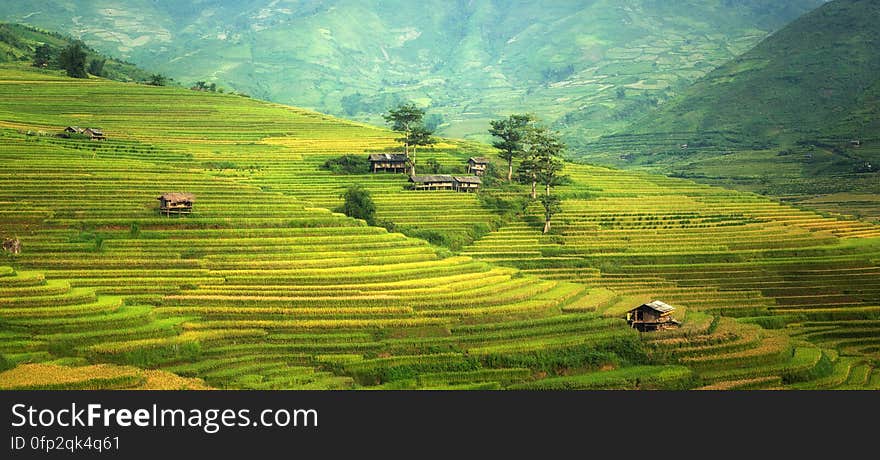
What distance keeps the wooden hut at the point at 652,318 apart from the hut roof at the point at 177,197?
24.4 m

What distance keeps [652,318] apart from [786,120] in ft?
355

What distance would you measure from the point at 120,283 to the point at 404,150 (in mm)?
42600

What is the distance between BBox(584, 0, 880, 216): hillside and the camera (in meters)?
108

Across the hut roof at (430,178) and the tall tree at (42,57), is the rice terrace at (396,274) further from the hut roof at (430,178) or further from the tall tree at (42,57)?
the tall tree at (42,57)

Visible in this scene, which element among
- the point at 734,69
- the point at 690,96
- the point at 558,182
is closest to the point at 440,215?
the point at 558,182

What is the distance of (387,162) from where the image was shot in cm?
7488

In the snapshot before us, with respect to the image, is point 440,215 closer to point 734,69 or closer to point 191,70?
point 734,69

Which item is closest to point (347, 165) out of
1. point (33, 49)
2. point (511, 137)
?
point (511, 137)

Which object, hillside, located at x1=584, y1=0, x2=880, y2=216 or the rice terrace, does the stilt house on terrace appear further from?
hillside, located at x1=584, y1=0, x2=880, y2=216

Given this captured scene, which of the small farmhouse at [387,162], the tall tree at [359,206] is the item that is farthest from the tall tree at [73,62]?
the tall tree at [359,206]

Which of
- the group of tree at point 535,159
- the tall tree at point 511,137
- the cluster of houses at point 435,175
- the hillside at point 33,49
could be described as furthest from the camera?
the hillside at point 33,49

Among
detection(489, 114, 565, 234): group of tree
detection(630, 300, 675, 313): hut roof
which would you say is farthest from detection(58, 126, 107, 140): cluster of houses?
detection(630, 300, 675, 313): hut roof

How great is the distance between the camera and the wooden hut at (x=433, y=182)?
7038 cm

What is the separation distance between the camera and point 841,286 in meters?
52.1
